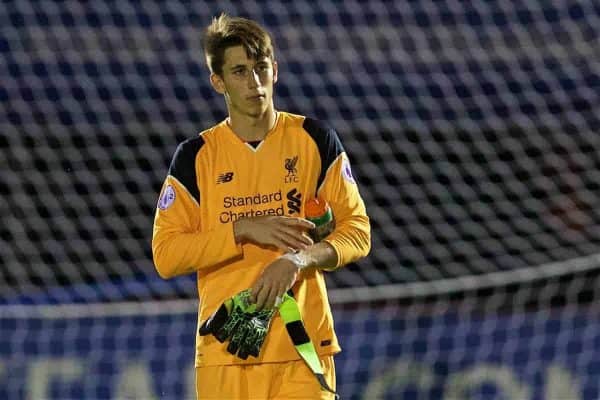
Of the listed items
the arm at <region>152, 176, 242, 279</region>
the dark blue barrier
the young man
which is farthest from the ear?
the dark blue barrier

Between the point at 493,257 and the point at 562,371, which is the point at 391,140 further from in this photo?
the point at 562,371

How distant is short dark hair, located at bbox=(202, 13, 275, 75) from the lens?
249 centimetres

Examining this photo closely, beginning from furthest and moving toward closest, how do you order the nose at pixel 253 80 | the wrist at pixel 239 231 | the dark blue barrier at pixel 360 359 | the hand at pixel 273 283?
the dark blue barrier at pixel 360 359
the nose at pixel 253 80
the wrist at pixel 239 231
the hand at pixel 273 283

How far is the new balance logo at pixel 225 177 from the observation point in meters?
2.50

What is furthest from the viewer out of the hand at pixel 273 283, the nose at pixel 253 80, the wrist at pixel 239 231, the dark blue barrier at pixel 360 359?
the dark blue barrier at pixel 360 359

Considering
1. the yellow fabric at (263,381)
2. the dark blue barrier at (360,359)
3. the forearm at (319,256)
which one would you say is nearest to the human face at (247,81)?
the forearm at (319,256)

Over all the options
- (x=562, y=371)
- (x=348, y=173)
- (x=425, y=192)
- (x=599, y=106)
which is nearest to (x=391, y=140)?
(x=425, y=192)

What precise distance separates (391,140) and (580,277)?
1.15 metres

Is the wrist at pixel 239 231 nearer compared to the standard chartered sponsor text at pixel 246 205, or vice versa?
the wrist at pixel 239 231

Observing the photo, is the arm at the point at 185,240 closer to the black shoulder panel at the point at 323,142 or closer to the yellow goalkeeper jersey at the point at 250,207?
the yellow goalkeeper jersey at the point at 250,207

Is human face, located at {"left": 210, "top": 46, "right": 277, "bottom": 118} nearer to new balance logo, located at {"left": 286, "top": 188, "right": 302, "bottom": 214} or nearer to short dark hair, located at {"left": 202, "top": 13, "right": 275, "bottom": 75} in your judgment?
short dark hair, located at {"left": 202, "top": 13, "right": 275, "bottom": 75}

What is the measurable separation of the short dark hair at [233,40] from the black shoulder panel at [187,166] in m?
0.18

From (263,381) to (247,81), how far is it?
2.17ft

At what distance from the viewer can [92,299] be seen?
4582 mm
